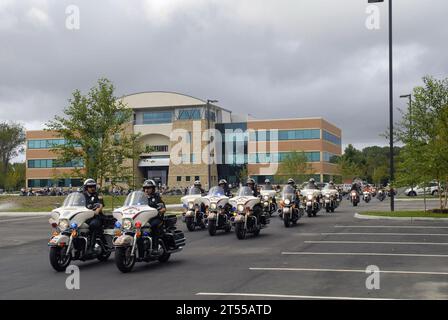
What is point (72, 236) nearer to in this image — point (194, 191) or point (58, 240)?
point (58, 240)

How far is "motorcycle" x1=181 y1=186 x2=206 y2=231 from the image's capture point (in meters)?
20.8

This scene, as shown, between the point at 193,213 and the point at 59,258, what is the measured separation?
9.62 m

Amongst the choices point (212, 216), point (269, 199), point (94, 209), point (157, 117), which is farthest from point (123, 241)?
point (157, 117)

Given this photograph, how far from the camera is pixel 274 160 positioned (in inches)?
3386

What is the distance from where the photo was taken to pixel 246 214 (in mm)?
17078

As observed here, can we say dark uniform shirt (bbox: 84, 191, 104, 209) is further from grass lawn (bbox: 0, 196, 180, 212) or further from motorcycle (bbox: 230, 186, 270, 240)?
grass lawn (bbox: 0, 196, 180, 212)

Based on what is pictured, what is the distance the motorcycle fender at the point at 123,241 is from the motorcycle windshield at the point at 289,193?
33.9 ft

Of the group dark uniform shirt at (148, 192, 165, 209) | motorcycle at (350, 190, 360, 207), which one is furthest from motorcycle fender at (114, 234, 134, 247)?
motorcycle at (350, 190, 360, 207)

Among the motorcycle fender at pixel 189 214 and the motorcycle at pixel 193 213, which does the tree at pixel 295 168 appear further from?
the motorcycle fender at pixel 189 214

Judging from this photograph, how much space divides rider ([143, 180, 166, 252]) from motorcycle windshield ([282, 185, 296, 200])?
341 inches

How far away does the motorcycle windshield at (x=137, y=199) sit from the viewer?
464 inches
